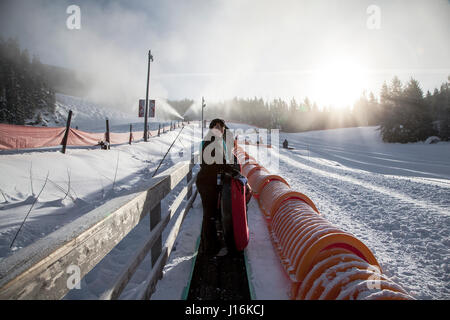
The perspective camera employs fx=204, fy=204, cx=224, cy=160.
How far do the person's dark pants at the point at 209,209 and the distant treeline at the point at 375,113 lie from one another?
42.9 meters

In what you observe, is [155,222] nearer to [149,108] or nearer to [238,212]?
[238,212]

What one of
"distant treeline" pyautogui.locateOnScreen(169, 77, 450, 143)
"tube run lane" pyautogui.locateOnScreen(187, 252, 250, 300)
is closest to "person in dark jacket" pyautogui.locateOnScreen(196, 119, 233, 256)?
"tube run lane" pyautogui.locateOnScreen(187, 252, 250, 300)

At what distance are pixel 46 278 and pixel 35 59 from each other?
128 metres

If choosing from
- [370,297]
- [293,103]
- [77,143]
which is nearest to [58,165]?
[77,143]

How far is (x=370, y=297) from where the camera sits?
145 centimetres

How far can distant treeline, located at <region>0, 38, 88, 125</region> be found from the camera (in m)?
52.0

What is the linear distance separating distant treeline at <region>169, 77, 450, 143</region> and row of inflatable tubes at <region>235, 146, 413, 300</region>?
42.5m

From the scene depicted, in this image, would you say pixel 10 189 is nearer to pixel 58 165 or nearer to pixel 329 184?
pixel 58 165

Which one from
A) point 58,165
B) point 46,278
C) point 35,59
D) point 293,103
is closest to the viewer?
point 46,278

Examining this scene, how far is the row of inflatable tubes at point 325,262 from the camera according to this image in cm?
155

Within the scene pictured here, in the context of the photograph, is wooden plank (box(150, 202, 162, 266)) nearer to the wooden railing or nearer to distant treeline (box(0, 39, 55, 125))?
the wooden railing

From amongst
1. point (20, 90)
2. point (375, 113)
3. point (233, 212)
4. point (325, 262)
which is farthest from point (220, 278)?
point (20, 90)

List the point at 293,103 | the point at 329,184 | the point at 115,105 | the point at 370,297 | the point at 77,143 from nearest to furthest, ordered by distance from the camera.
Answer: the point at 370,297
the point at 329,184
the point at 77,143
the point at 293,103
the point at 115,105
